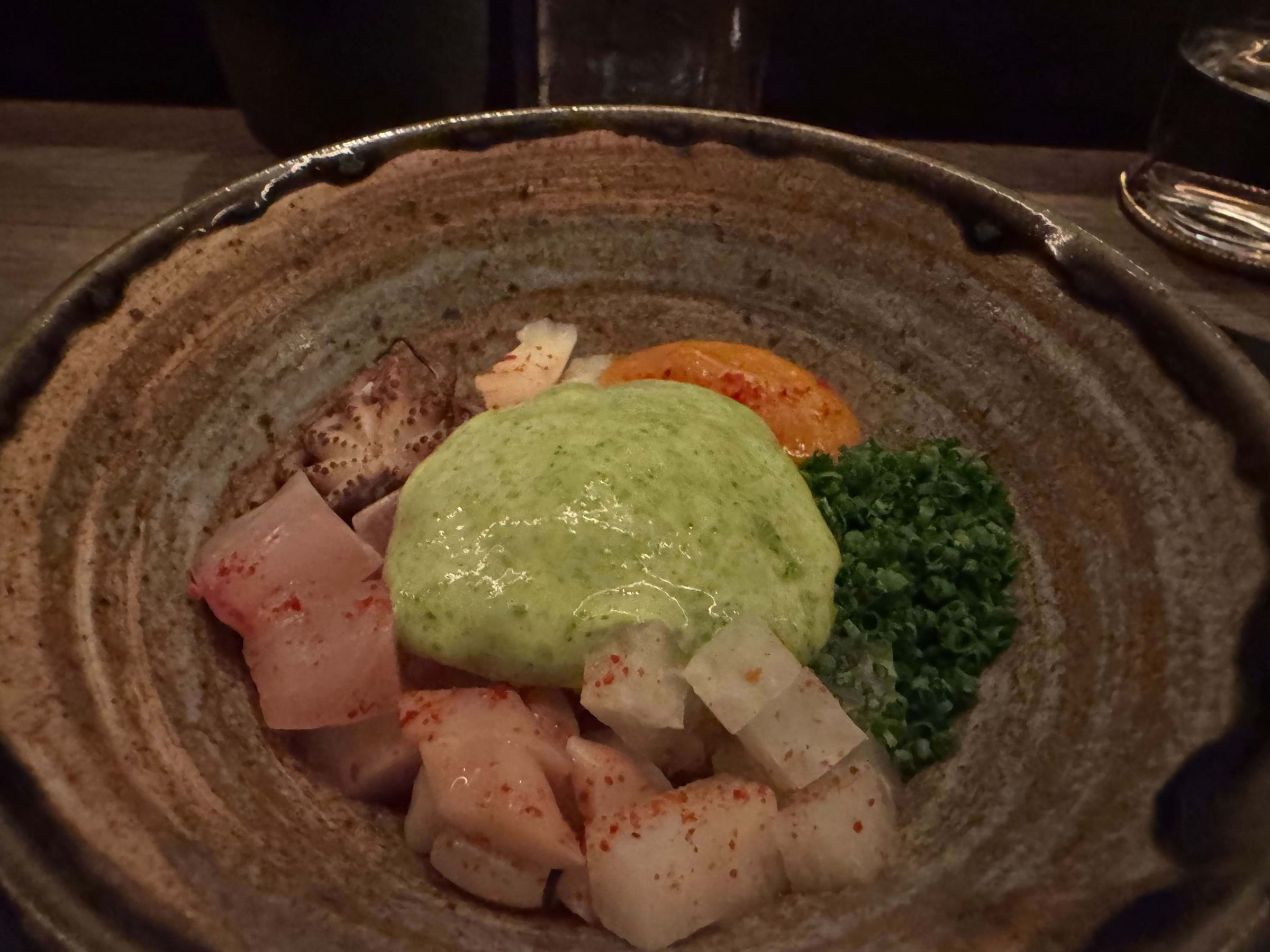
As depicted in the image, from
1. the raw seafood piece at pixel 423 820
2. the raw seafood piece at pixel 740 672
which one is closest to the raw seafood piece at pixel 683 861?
the raw seafood piece at pixel 740 672

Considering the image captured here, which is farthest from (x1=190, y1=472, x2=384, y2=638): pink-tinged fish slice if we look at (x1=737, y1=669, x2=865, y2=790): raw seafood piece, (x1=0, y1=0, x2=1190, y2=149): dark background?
(x1=0, y1=0, x2=1190, y2=149): dark background

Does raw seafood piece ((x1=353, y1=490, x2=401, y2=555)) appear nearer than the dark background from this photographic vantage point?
Yes

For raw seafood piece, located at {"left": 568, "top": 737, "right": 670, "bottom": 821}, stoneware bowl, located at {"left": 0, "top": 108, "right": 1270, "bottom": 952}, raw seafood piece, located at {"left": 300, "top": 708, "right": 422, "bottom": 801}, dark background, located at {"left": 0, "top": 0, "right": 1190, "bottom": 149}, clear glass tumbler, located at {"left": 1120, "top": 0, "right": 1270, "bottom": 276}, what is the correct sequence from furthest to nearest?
dark background, located at {"left": 0, "top": 0, "right": 1190, "bottom": 149}
clear glass tumbler, located at {"left": 1120, "top": 0, "right": 1270, "bottom": 276}
raw seafood piece, located at {"left": 300, "top": 708, "right": 422, "bottom": 801}
raw seafood piece, located at {"left": 568, "top": 737, "right": 670, "bottom": 821}
stoneware bowl, located at {"left": 0, "top": 108, "right": 1270, "bottom": 952}

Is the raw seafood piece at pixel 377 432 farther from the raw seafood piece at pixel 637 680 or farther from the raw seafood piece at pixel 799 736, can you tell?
the raw seafood piece at pixel 799 736

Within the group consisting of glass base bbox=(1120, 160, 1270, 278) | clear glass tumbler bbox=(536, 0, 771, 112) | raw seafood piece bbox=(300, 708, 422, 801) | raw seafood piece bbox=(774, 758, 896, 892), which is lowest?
raw seafood piece bbox=(300, 708, 422, 801)

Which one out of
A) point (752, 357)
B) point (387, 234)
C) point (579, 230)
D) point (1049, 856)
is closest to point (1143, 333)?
point (752, 357)

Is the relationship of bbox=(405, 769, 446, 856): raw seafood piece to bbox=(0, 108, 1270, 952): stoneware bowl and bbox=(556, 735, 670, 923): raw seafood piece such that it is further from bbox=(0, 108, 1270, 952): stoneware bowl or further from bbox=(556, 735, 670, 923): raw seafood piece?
bbox=(556, 735, 670, 923): raw seafood piece
